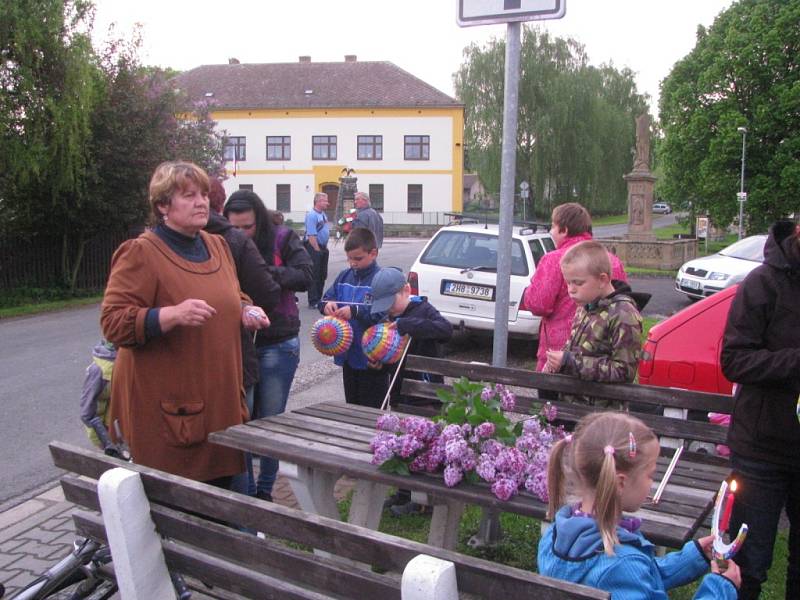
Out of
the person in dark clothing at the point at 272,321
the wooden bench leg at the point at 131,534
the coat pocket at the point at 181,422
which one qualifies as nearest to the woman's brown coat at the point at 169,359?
the coat pocket at the point at 181,422

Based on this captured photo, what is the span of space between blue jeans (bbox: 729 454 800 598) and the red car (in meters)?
2.50

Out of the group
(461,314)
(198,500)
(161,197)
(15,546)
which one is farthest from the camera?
(461,314)

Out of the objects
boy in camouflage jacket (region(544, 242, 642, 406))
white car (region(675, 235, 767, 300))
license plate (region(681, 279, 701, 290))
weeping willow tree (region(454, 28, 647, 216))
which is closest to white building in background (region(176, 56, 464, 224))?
weeping willow tree (region(454, 28, 647, 216))

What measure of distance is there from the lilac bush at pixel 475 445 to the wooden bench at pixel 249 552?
20.2 inches

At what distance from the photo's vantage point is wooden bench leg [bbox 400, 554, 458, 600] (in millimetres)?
1867

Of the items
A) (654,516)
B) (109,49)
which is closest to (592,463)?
(654,516)

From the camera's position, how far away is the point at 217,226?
4086 mm

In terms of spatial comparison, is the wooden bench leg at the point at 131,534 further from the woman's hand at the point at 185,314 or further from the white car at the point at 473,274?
the white car at the point at 473,274

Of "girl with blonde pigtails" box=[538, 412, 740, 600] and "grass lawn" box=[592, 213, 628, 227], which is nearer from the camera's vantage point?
"girl with blonde pigtails" box=[538, 412, 740, 600]

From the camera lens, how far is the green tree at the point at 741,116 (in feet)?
119

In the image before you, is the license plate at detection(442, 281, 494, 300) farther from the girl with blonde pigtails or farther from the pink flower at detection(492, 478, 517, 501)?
the girl with blonde pigtails

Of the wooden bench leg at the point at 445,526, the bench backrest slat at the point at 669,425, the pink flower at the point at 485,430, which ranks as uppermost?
the pink flower at the point at 485,430

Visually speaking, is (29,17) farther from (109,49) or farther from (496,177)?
(496,177)

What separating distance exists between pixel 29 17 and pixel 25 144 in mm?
2373
